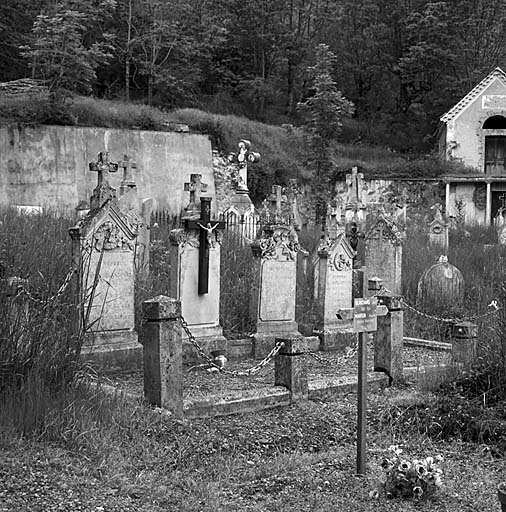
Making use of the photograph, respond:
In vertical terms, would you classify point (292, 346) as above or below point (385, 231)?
below

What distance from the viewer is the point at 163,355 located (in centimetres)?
A: 630

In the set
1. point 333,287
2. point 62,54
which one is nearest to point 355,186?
point 333,287

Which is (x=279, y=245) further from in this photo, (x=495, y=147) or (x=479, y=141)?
(x=495, y=147)

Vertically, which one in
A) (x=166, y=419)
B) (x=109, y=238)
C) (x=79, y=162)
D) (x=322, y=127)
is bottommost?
(x=166, y=419)

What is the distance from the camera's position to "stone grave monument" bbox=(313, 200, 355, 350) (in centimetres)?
1126

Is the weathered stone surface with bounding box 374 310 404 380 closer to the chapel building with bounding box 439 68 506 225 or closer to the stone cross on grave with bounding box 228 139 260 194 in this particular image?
the stone cross on grave with bounding box 228 139 260 194

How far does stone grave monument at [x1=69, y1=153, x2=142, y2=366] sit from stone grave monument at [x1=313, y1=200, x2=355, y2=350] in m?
3.13

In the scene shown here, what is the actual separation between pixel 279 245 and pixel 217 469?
210 inches

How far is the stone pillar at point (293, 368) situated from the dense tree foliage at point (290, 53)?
102 ft

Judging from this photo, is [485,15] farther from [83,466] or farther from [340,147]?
[83,466]

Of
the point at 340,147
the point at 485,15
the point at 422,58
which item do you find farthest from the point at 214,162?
Result: the point at 485,15

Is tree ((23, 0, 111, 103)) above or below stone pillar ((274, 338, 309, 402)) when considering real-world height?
above

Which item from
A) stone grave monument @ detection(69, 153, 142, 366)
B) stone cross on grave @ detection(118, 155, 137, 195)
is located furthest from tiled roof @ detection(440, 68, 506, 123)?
stone grave monument @ detection(69, 153, 142, 366)

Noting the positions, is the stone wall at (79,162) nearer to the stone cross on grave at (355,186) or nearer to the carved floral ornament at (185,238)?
the stone cross on grave at (355,186)
